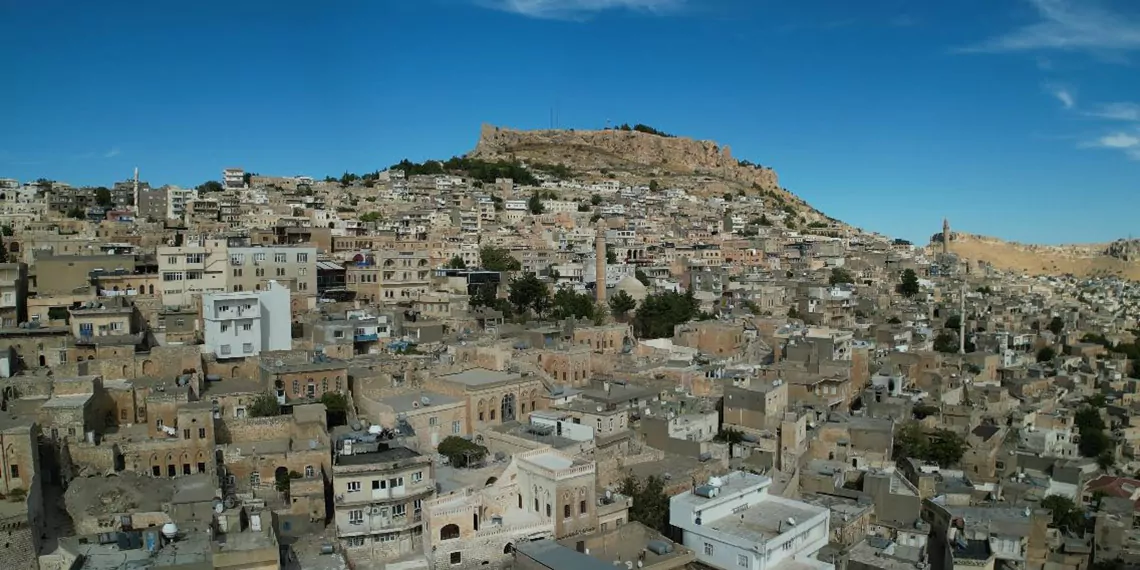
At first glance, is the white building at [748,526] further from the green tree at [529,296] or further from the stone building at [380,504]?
the green tree at [529,296]

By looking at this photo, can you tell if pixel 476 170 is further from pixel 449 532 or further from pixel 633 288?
pixel 449 532

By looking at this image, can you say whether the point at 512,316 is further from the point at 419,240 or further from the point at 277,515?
the point at 277,515

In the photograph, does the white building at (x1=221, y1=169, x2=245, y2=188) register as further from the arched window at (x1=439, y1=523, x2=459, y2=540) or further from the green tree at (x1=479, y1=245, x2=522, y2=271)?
the arched window at (x1=439, y1=523, x2=459, y2=540)

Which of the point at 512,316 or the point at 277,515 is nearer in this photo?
the point at 277,515

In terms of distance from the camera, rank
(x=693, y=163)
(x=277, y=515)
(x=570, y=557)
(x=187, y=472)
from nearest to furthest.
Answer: (x=570, y=557), (x=277, y=515), (x=187, y=472), (x=693, y=163)

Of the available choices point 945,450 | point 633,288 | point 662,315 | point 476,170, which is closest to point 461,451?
point 945,450

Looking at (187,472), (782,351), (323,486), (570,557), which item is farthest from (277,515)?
(782,351)

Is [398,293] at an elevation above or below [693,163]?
below
